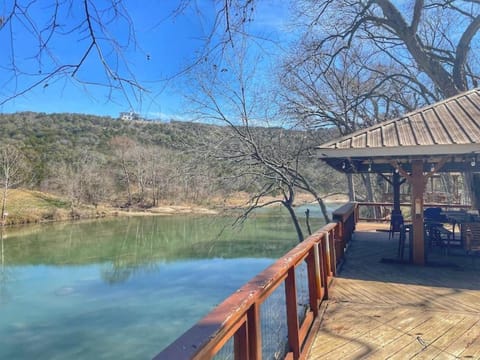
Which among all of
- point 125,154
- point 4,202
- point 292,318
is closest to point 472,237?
point 292,318

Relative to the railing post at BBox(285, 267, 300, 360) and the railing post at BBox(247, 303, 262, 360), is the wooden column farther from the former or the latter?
the railing post at BBox(247, 303, 262, 360)

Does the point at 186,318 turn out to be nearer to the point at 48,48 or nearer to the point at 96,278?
the point at 96,278

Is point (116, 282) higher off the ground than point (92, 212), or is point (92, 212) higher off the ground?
point (92, 212)

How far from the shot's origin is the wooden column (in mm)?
5324

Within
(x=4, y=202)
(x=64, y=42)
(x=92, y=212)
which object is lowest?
(x=92, y=212)

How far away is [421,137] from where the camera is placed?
5.19 m

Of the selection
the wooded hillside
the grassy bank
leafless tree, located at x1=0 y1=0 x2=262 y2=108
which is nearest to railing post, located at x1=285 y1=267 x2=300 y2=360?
leafless tree, located at x1=0 y1=0 x2=262 y2=108

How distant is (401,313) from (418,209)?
2.17m

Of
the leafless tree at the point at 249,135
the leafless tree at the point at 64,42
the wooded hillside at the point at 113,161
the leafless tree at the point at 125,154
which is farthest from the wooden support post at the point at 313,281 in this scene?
the leafless tree at the point at 125,154

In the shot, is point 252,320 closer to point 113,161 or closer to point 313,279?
point 313,279

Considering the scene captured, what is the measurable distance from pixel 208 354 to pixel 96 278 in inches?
541

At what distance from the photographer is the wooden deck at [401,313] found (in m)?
2.85

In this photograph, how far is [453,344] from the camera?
9.58 feet

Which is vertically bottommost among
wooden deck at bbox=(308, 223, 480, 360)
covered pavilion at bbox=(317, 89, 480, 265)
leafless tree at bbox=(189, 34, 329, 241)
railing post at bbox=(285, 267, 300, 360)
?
wooden deck at bbox=(308, 223, 480, 360)
